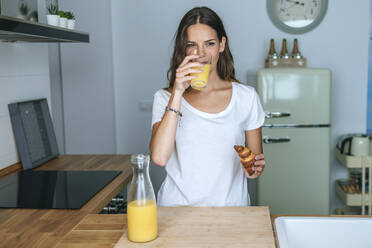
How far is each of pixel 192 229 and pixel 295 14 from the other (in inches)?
112

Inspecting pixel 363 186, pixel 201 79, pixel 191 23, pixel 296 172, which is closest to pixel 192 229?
pixel 201 79

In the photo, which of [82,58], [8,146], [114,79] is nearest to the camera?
[8,146]

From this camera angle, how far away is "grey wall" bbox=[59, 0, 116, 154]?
3559mm

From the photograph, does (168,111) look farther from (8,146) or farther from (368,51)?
(368,51)

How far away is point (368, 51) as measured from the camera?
12.1ft

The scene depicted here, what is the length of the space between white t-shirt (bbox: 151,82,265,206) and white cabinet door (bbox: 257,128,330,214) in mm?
1564

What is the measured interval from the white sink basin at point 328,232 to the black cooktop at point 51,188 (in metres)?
0.80

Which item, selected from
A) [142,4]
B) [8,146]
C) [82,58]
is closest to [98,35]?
[82,58]

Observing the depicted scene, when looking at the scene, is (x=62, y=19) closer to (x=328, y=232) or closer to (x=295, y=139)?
(x=328, y=232)

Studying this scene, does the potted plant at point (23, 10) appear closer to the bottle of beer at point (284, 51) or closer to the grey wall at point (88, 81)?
the grey wall at point (88, 81)

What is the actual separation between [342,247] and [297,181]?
6.59ft

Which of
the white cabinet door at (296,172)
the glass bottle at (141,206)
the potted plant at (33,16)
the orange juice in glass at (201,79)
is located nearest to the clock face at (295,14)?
the white cabinet door at (296,172)

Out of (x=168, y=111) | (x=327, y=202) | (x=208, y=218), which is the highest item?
(x=168, y=111)

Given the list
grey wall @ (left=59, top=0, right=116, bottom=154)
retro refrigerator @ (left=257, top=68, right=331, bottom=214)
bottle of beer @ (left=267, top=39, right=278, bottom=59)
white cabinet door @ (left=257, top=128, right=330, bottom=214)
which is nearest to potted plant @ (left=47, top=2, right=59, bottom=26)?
grey wall @ (left=59, top=0, right=116, bottom=154)
